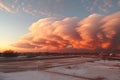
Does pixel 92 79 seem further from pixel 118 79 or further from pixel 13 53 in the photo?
pixel 13 53

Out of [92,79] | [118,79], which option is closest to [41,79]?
[92,79]

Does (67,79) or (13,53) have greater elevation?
(13,53)

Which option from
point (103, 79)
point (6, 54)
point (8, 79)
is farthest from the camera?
point (6, 54)

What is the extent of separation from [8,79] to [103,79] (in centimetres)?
1014

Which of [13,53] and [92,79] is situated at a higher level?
[13,53]

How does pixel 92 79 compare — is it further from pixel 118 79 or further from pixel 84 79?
pixel 118 79

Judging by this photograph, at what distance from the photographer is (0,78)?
60.8ft

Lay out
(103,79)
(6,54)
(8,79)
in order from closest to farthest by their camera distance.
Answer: (8,79) < (103,79) < (6,54)

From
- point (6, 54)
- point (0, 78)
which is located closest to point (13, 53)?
point (6, 54)

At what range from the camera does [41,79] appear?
18.6 meters

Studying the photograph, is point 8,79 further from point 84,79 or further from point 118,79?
point 118,79

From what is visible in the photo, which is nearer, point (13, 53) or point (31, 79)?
point (31, 79)

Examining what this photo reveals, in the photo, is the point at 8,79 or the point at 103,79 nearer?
the point at 8,79

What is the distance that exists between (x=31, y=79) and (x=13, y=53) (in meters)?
57.0
